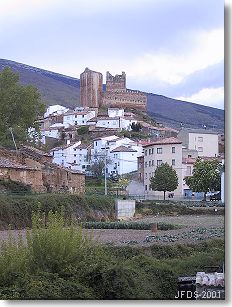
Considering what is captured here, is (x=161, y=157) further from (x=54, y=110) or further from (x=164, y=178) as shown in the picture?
(x=54, y=110)

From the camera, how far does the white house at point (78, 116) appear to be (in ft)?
64.1

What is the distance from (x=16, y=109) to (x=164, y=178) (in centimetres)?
1293

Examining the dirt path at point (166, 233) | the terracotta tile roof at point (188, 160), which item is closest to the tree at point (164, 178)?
the terracotta tile roof at point (188, 160)

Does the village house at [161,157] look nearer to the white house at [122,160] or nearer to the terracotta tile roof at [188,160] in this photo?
the terracotta tile roof at [188,160]

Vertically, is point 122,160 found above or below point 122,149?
below

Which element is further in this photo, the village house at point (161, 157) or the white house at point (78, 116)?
the white house at point (78, 116)

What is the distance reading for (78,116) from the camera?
778 inches

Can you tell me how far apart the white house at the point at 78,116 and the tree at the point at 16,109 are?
3.10ft

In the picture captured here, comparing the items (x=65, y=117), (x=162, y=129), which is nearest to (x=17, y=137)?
(x=65, y=117)

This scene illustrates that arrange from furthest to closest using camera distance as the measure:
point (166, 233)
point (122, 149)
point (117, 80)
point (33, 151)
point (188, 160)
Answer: point (33, 151)
point (117, 80)
point (166, 233)
point (122, 149)
point (188, 160)

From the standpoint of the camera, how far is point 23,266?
5.71 metres

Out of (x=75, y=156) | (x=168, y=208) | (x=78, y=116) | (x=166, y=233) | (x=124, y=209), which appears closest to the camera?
(x=166, y=233)

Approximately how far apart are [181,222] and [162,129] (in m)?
4.40

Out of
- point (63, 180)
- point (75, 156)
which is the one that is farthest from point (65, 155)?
point (63, 180)
